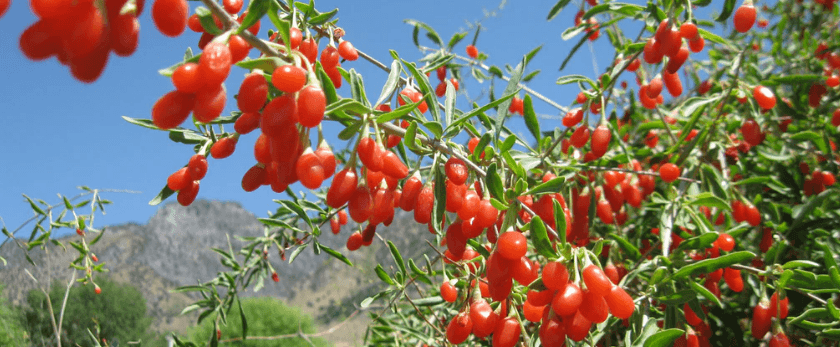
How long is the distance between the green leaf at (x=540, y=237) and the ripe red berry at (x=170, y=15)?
0.55 m

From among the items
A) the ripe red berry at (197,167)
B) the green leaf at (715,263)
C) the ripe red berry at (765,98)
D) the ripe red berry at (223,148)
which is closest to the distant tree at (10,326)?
the ripe red berry at (197,167)

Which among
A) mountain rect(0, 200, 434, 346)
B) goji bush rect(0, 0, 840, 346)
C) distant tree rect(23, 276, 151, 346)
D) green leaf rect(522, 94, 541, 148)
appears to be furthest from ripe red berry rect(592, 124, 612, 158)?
distant tree rect(23, 276, 151, 346)

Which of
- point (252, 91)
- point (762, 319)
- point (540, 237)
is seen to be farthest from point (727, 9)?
point (252, 91)

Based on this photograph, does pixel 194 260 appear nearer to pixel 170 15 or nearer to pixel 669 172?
pixel 669 172

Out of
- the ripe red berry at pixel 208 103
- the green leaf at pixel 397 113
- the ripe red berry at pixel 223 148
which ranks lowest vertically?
Answer: the green leaf at pixel 397 113

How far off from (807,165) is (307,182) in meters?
2.35

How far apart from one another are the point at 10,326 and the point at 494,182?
3375 mm

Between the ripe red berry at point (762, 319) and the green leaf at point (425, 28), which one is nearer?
the ripe red berry at point (762, 319)

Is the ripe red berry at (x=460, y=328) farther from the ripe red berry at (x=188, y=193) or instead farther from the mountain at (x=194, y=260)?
the mountain at (x=194, y=260)

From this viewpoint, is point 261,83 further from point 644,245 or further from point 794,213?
point 644,245

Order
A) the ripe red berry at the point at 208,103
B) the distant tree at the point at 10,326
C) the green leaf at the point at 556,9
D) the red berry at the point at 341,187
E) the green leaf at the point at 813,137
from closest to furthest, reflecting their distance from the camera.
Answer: the ripe red berry at the point at 208,103
the red berry at the point at 341,187
the green leaf at the point at 556,9
the green leaf at the point at 813,137
the distant tree at the point at 10,326

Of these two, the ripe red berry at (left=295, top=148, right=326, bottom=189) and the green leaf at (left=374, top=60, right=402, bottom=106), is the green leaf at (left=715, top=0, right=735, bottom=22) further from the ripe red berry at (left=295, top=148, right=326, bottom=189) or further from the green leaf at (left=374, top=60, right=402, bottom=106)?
the ripe red berry at (left=295, top=148, right=326, bottom=189)

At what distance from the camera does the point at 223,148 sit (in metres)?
0.83

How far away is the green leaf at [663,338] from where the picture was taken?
868 mm
